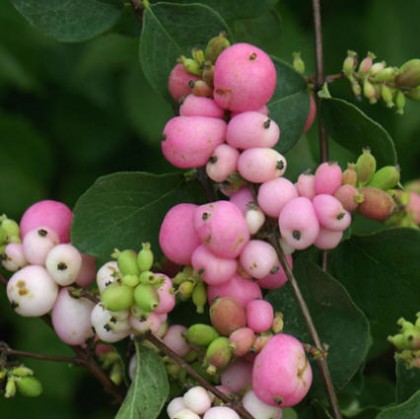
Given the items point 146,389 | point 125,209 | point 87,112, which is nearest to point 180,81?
point 125,209

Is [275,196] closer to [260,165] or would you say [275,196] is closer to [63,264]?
[260,165]

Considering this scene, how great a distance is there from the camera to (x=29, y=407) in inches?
72.6

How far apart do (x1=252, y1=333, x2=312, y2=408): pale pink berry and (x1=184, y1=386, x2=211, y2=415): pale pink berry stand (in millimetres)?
56

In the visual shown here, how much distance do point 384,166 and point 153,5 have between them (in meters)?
0.36

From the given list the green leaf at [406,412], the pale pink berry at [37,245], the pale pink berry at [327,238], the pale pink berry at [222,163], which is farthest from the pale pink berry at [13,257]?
the green leaf at [406,412]

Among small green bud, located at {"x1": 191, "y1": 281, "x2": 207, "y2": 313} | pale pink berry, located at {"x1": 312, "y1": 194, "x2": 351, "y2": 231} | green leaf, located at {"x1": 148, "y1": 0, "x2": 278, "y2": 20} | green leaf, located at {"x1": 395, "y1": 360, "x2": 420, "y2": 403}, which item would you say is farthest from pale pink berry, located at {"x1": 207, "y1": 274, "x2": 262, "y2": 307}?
green leaf, located at {"x1": 148, "y1": 0, "x2": 278, "y2": 20}

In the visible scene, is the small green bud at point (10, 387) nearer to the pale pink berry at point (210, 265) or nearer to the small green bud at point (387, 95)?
the pale pink berry at point (210, 265)

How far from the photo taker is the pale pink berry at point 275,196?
101 centimetres

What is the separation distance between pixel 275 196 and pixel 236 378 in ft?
0.71

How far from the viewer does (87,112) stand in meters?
2.17

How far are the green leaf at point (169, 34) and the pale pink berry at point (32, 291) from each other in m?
0.30

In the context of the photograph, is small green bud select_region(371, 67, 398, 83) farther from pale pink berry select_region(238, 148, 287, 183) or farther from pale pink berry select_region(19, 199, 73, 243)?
pale pink berry select_region(19, 199, 73, 243)

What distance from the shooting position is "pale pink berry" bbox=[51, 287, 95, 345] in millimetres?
1064

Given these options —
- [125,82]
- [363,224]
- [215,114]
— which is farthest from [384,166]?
[125,82]
